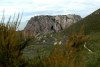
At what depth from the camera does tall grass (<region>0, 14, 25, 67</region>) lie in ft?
32.0

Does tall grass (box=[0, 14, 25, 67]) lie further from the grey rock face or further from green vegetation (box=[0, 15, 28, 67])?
the grey rock face

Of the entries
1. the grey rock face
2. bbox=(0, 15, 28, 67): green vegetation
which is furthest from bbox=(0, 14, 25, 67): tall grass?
the grey rock face

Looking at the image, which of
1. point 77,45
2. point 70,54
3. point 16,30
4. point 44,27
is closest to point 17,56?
point 16,30

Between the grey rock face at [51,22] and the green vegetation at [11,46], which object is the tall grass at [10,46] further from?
the grey rock face at [51,22]

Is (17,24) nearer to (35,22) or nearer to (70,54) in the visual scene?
(70,54)

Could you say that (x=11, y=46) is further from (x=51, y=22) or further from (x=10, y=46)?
(x=51, y=22)

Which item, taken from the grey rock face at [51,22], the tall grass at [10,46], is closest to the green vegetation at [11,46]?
the tall grass at [10,46]

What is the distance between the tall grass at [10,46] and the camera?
9750 mm

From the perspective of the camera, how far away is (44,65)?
9.60 metres

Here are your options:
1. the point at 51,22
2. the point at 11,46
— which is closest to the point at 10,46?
the point at 11,46

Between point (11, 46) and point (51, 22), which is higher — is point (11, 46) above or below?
above

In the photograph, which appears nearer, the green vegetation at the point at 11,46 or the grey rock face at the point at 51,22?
the green vegetation at the point at 11,46

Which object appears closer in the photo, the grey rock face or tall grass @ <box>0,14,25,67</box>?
tall grass @ <box>0,14,25,67</box>

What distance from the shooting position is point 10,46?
32.4 ft
